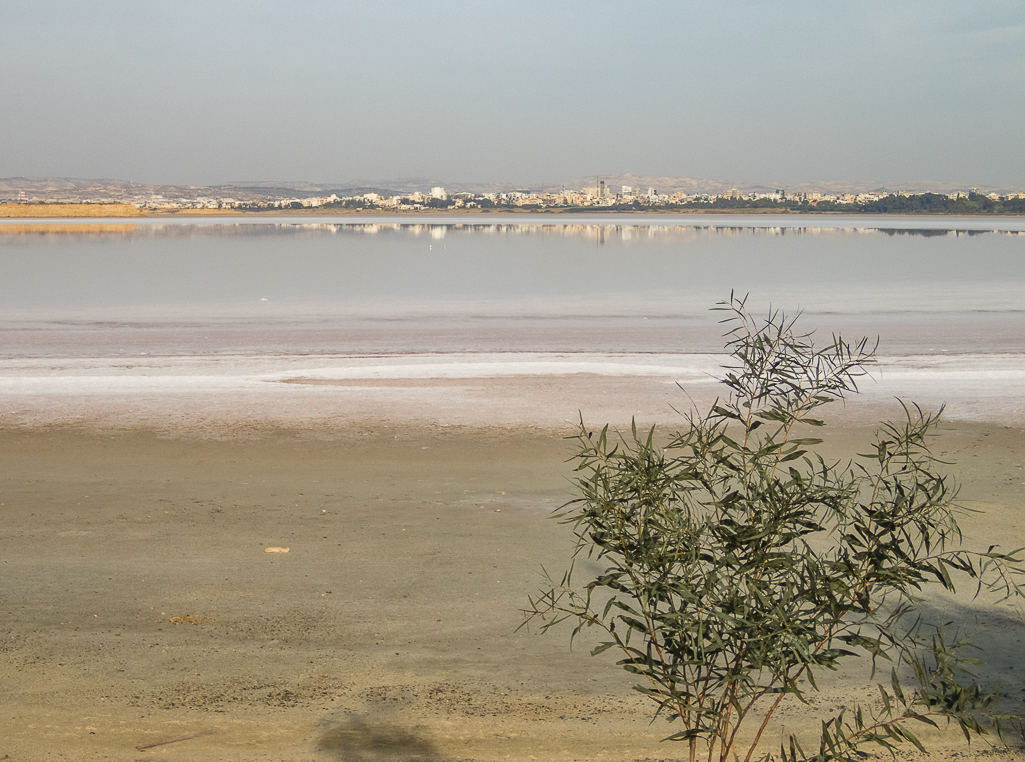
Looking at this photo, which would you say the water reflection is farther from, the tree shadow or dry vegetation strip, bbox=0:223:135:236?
the tree shadow

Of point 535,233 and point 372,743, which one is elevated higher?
point 535,233

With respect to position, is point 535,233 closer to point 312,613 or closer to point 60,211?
point 312,613

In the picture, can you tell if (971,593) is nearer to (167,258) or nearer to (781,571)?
(781,571)

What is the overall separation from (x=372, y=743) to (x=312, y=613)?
1.68 metres

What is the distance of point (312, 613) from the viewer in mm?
6344

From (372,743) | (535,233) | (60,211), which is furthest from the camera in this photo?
(60,211)

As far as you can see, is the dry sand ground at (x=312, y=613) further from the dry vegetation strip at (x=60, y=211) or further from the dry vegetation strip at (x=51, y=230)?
the dry vegetation strip at (x=60, y=211)

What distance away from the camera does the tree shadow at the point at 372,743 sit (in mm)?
4668

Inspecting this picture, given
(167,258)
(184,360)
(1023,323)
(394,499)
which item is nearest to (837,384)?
(394,499)

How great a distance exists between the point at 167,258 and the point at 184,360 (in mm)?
37304

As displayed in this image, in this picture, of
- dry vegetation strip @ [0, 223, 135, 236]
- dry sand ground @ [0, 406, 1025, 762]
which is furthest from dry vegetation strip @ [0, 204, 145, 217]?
dry sand ground @ [0, 406, 1025, 762]

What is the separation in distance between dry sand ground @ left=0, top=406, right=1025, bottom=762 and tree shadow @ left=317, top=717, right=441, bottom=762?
0.5 inches

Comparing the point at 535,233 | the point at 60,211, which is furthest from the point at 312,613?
the point at 60,211

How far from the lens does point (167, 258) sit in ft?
173
